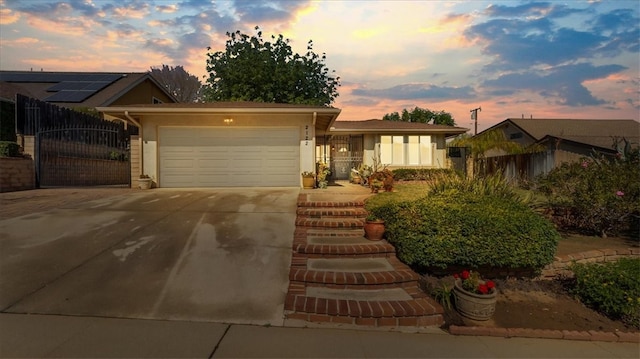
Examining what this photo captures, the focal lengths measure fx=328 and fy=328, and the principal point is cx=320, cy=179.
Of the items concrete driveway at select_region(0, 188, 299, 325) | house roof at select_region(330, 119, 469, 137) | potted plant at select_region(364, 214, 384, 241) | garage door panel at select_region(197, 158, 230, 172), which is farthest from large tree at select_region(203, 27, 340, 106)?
potted plant at select_region(364, 214, 384, 241)

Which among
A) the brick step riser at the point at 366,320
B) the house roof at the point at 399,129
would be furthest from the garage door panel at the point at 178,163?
the brick step riser at the point at 366,320

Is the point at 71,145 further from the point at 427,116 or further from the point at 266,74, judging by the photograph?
the point at 427,116

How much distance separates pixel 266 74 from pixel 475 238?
2071 cm

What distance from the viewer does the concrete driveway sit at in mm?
3482

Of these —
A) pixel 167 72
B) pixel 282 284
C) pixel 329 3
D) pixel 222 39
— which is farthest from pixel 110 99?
pixel 167 72

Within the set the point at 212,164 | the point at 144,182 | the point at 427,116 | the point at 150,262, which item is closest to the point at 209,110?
the point at 212,164

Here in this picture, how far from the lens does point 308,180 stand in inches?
415

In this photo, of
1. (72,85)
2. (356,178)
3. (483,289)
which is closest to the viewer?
(483,289)

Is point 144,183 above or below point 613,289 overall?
above

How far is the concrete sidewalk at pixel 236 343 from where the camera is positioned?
2.70 m

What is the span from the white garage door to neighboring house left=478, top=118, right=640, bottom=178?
10.6 meters

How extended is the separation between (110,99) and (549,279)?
19709 millimetres

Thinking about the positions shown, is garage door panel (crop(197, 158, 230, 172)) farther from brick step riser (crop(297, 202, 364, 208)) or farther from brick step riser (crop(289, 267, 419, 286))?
brick step riser (crop(289, 267, 419, 286))

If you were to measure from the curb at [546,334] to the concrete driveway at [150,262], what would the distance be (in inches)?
76.8
